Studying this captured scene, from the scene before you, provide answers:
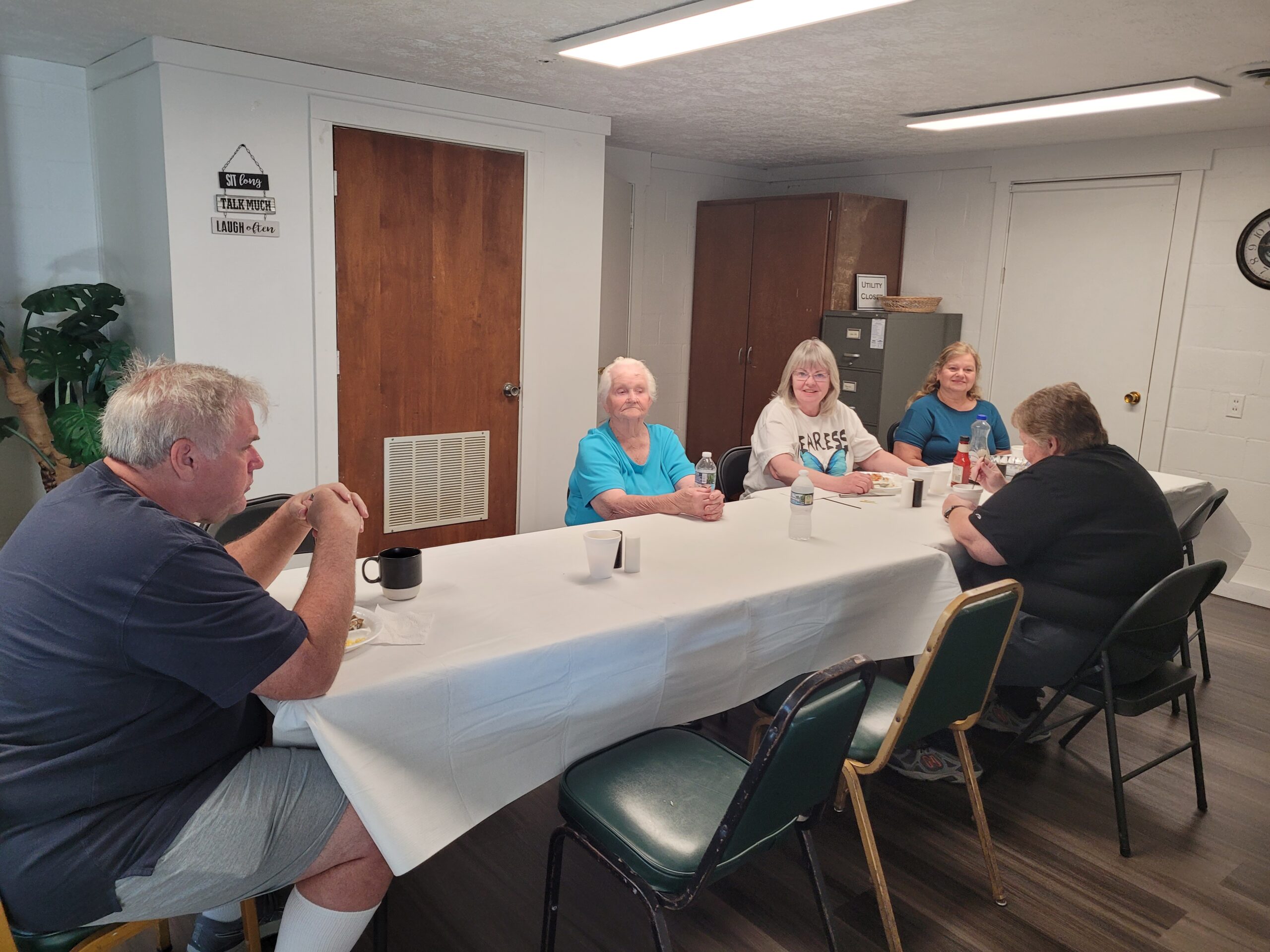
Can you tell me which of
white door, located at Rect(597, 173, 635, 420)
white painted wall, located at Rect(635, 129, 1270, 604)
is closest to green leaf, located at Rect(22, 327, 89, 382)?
white door, located at Rect(597, 173, 635, 420)

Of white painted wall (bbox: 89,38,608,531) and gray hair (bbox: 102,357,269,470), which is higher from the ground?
white painted wall (bbox: 89,38,608,531)

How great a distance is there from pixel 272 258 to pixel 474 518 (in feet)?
5.74

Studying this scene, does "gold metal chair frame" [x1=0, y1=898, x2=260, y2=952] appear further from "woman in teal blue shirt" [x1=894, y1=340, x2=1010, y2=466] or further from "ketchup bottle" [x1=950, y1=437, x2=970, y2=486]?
"woman in teal blue shirt" [x1=894, y1=340, x2=1010, y2=466]

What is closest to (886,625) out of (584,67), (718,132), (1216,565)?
(1216,565)

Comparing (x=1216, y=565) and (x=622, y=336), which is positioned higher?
(x=622, y=336)

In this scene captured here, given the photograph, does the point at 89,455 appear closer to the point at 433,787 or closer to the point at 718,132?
the point at 433,787

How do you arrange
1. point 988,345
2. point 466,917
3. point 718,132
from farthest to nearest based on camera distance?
point 988,345, point 718,132, point 466,917

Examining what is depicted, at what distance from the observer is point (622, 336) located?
21.7 feet

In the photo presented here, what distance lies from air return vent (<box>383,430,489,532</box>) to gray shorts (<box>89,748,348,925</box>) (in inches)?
124

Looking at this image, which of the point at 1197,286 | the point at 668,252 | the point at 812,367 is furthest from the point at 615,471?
the point at 668,252

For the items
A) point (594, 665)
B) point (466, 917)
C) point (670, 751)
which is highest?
point (594, 665)

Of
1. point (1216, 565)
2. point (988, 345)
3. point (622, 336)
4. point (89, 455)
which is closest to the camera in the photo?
point (1216, 565)

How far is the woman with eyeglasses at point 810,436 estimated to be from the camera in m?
3.66

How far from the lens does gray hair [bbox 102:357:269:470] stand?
5.05 feet
